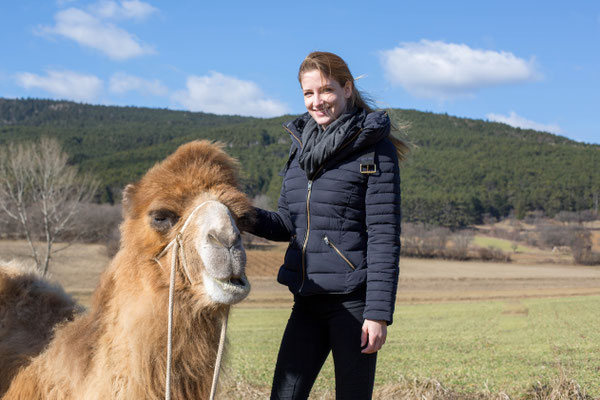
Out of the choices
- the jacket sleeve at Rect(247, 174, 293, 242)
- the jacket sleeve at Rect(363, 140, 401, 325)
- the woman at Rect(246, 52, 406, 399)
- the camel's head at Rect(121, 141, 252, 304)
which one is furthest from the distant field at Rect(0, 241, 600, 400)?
the jacket sleeve at Rect(363, 140, 401, 325)

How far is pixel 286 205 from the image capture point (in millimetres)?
3369

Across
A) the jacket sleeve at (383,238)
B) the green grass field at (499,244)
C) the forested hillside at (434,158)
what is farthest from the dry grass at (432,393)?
the forested hillside at (434,158)

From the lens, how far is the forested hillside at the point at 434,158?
10188cm

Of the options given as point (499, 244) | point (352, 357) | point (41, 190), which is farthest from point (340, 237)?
point (499, 244)

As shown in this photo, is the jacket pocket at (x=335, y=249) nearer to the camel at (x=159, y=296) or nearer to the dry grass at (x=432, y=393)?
the camel at (x=159, y=296)

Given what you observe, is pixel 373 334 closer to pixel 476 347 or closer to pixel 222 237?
pixel 222 237

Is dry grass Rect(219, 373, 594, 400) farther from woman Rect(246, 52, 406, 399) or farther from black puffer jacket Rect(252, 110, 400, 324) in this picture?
black puffer jacket Rect(252, 110, 400, 324)

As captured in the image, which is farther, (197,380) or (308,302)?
(308,302)

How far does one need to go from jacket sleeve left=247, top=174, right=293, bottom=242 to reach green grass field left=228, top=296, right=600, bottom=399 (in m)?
0.78

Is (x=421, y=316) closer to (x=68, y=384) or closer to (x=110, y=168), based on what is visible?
(x=68, y=384)

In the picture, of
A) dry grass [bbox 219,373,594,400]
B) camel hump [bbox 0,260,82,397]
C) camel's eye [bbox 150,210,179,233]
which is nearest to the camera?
camel's eye [bbox 150,210,179,233]

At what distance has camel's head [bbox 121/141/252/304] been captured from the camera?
7.74 ft

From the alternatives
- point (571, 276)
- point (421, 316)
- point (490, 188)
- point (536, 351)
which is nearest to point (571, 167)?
point (490, 188)

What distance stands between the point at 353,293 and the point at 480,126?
669ft
